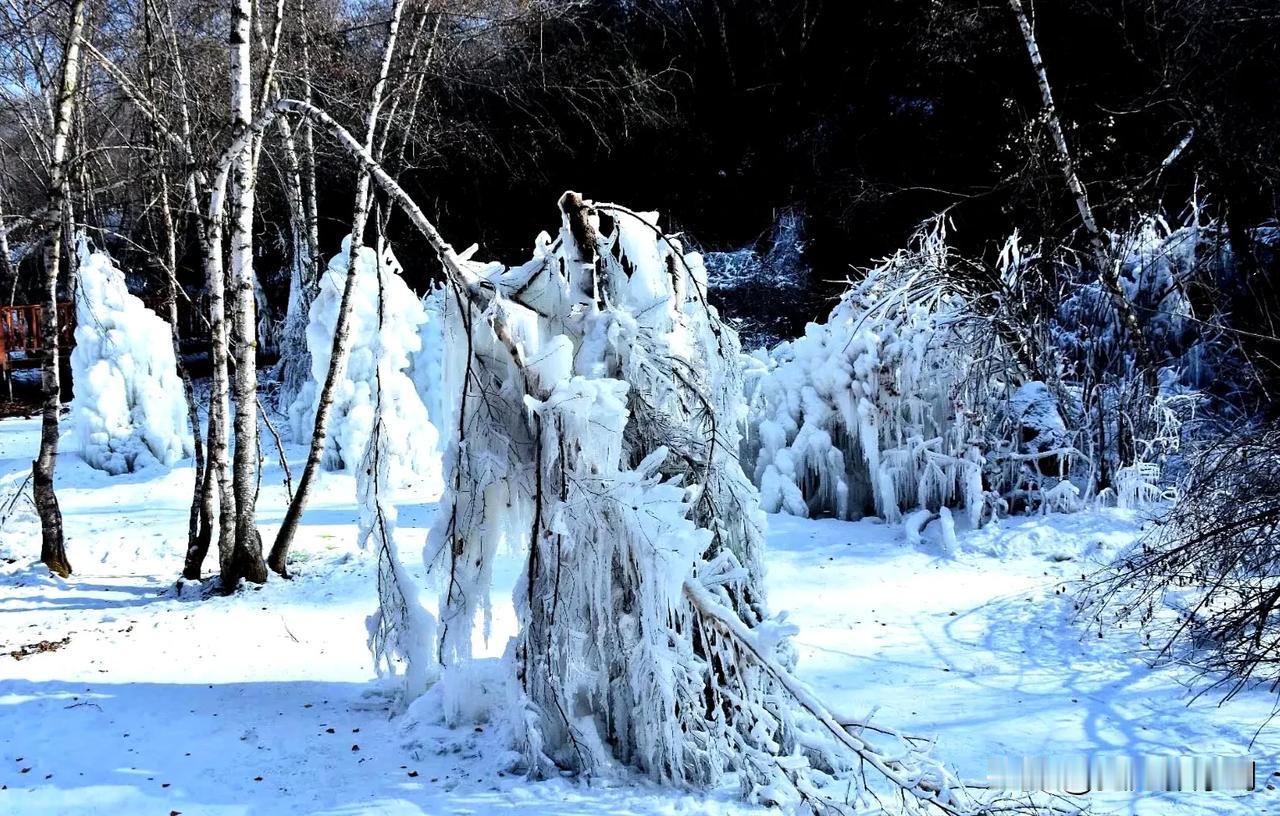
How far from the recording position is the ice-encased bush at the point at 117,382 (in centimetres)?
1128

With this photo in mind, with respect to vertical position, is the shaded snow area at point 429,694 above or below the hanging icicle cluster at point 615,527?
below

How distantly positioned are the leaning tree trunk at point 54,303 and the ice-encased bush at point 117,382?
387cm

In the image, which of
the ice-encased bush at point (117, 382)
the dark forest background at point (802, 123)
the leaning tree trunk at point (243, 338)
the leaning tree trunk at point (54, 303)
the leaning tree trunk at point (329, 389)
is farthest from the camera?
the dark forest background at point (802, 123)

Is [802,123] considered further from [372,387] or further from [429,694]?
[429,694]

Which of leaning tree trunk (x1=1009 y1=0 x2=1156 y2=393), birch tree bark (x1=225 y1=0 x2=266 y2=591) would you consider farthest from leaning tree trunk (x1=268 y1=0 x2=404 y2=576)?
leaning tree trunk (x1=1009 y1=0 x2=1156 y2=393)

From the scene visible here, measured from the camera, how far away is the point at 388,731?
448cm

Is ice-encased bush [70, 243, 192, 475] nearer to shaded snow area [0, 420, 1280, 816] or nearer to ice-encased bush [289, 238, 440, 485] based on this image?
ice-encased bush [289, 238, 440, 485]

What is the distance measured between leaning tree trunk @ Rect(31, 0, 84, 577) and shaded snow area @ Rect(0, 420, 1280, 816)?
13.8 inches

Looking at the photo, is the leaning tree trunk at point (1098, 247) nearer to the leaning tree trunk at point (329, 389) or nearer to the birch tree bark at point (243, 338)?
the leaning tree trunk at point (329, 389)

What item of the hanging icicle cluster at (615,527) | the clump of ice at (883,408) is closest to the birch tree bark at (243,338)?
the hanging icicle cluster at (615,527)

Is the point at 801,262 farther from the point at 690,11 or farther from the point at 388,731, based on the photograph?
the point at 388,731

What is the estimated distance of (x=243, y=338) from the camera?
639 centimetres

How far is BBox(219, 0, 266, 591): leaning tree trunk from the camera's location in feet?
19.9

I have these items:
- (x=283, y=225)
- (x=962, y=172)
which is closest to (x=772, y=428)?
(x=962, y=172)
